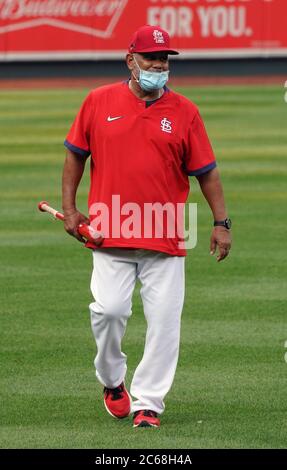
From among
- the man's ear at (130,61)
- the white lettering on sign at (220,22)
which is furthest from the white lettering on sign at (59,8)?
the man's ear at (130,61)

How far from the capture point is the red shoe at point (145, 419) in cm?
751

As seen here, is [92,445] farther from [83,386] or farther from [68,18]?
[68,18]

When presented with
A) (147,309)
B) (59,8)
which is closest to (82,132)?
(147,309)

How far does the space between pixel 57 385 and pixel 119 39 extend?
27214mm

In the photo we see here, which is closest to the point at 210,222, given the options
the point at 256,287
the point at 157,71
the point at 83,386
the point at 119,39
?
the point at 256,287

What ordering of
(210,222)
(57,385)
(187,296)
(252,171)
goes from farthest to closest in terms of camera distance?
(252,171)
(210,222)
(187,296)
(57,385)

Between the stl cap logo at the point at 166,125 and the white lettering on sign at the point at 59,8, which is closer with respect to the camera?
the stl cap logo at the point at 166,125

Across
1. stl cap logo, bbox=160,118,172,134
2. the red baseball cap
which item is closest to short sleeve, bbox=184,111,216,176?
stl cap logo, bbox=160,118,172,134

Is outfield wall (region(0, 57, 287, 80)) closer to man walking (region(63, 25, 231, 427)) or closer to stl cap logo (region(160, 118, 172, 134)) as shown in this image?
man walking (region(63, 25, 231, 427))

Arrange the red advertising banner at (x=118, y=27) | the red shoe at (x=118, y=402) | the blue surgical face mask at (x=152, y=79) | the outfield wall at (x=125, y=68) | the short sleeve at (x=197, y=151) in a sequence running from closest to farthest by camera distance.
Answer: the blue surgical face mask at (x=152, y=79) < the short sleeve at (x=197, y=151) < the red shoe at (x=118, y=402) < the red advertising banner at (x=118, y=27) < the outfield wall at (x=125, y=68)

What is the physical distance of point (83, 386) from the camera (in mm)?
8531

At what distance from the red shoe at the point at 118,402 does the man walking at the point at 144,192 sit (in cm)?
15

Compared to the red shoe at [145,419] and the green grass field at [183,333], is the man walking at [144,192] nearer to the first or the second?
the red shoe at [145,419]
